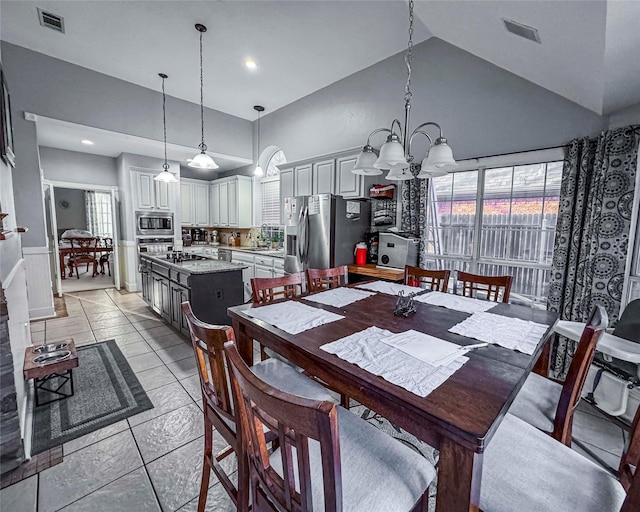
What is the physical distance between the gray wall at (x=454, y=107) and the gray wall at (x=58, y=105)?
109 inches

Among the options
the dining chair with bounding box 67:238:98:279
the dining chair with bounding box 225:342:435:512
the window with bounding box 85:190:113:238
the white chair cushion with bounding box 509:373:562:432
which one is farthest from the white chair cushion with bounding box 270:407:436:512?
the window with bounding box 85:190:113:238

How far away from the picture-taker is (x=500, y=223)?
3160 mm

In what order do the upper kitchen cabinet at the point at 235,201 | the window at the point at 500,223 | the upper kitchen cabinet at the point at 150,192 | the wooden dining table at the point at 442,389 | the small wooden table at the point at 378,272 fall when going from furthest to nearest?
the upper kitchen cabinet at the point at 235,201, the upper kitchen cabinet at the point at 150,192, the small wooden table at the point at 378,272, the window at the point at 500,223, the wooden dining table at the point at 442,389

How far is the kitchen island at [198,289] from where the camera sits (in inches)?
127

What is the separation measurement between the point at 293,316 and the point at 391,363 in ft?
2.29

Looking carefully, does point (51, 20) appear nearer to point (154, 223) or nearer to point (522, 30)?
point (154, 223)

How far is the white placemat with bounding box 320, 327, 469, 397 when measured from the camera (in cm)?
100

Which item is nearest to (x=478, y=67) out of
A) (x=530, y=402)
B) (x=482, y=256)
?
(x=482, y=256)

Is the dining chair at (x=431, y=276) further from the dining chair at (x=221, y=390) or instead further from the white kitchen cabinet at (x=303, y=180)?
the white kitchen cabinet at (x=303, y=180)

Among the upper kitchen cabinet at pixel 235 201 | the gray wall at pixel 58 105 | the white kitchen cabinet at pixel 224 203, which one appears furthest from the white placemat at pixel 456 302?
the white kitchen cabinet at pixel 224 203

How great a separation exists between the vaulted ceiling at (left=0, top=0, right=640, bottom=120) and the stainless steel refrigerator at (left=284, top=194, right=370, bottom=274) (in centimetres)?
189

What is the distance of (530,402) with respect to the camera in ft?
4.63

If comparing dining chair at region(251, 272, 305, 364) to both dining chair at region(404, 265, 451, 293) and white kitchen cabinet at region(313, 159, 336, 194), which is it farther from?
white kitchen cabinet at region(313, 159, 336, 194)

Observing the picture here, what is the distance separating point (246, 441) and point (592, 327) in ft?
4.57
